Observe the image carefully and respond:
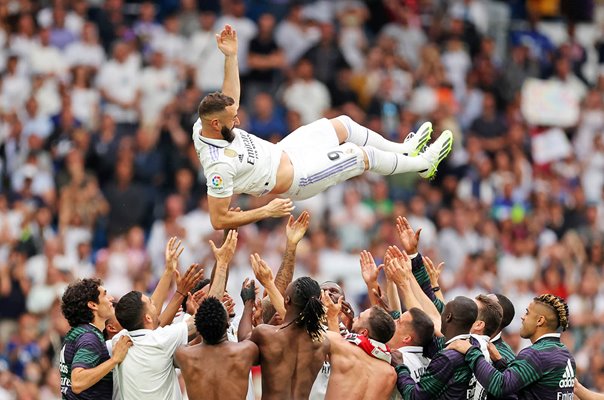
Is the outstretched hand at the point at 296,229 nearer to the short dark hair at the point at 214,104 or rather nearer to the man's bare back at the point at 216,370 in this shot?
the short dark hair at the point at 214,104

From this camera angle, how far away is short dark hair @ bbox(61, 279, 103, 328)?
11.9 m

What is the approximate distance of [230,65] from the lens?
42.5 feet

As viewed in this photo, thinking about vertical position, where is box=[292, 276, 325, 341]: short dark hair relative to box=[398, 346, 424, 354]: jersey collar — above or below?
above

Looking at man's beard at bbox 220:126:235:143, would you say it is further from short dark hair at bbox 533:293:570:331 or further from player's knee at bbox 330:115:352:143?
short dark hair at bbox 533:293:570:331

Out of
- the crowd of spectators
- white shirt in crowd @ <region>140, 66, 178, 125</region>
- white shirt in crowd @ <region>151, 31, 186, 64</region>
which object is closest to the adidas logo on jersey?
the crowd of spectators

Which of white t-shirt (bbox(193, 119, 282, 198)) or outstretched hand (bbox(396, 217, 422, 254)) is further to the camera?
outstretched hand (bbox(396, 217, 422, 254))

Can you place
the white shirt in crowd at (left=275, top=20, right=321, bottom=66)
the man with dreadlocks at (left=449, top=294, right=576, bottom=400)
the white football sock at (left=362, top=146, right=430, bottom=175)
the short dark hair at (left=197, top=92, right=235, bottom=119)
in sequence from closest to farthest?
the man with dreadlocks at (left=449, top=294, right=576, bottom=400) < the short dark hair at (left=197, top=92, right=235, bottom=119) < the white football sock at (left=362, top=146, right=430, bottom=175) < the white shirt in crowd at (left=275, top=20, right=321, bottom=66)

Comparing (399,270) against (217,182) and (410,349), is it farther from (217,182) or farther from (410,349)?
(217,182)

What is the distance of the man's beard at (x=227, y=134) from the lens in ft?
41.4

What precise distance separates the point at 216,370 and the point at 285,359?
60cm

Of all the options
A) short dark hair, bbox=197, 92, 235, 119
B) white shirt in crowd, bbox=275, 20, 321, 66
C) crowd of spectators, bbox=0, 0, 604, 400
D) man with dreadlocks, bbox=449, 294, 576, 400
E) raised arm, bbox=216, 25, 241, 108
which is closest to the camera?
man with dreadlocks, bbox=449, 294, 576, 400

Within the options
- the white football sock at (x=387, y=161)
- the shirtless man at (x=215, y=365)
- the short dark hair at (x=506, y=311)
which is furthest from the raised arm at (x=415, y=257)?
the shirtless man at (x=215, y=365)

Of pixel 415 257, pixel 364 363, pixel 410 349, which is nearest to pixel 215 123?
pixel 415 257

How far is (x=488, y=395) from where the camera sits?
12.4 meters
